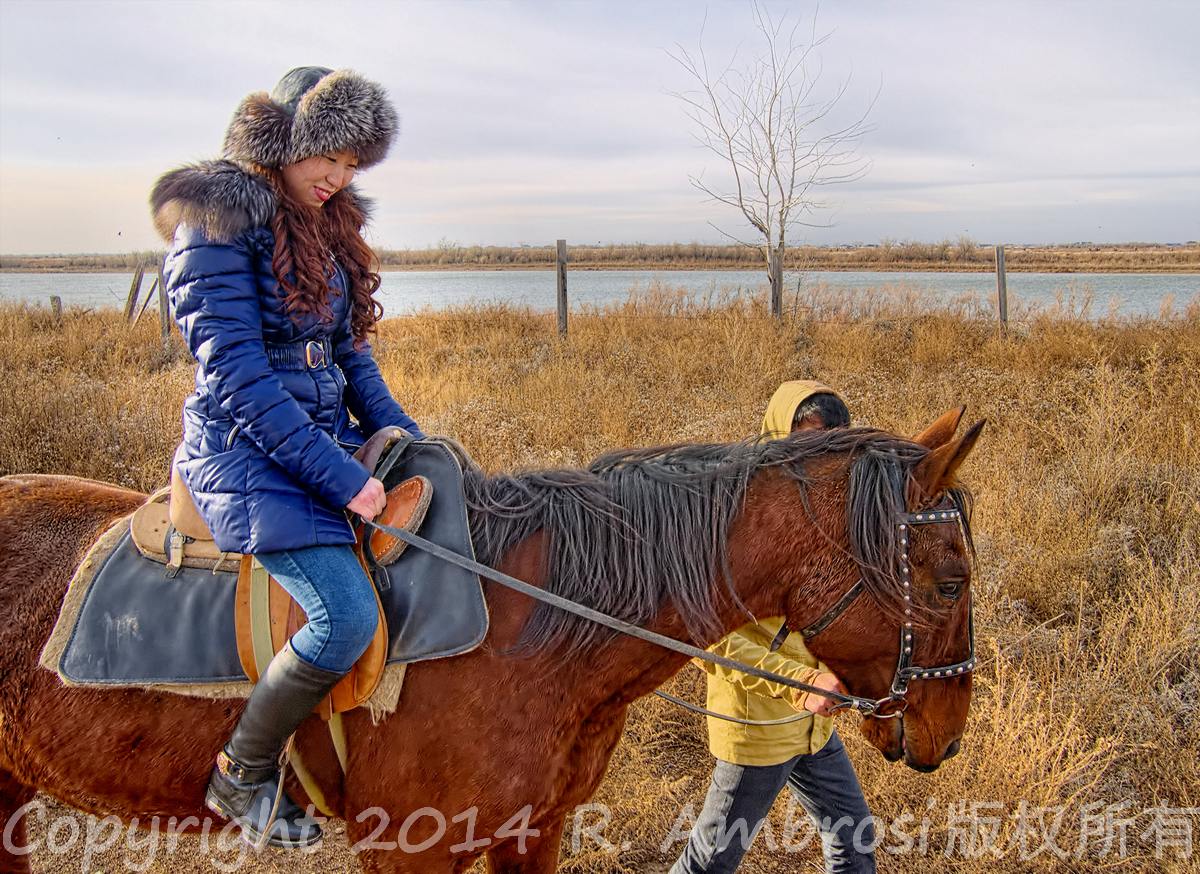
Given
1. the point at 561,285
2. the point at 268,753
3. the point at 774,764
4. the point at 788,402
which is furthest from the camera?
the point at 561,285

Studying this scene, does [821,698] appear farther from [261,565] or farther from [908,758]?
[261,565]

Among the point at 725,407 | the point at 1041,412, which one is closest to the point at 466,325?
the point at 725,407

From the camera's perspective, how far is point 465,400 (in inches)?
320

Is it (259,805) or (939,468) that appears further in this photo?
(259,805)

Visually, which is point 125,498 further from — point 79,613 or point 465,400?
point 465,400

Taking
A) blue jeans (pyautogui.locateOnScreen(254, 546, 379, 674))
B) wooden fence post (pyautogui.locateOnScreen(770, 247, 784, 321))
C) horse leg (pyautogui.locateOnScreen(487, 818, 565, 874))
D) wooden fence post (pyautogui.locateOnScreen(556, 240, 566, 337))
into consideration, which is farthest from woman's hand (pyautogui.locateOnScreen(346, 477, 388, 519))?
wooden fence post (pyautogui.locateOnScreen(770, 247, 784, 321))

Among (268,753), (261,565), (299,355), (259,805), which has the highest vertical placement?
(299,355)

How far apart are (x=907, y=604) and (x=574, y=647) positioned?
2.73 ft

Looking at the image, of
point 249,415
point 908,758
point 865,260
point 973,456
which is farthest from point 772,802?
point 865,260

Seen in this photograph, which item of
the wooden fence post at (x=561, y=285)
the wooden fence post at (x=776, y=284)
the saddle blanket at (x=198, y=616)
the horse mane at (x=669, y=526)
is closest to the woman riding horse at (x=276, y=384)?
the saddle blanket at (x=198, y=616)

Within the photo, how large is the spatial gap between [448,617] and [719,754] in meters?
1.14

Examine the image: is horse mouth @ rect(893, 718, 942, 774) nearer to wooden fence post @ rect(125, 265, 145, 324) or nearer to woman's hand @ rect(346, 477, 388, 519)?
woman's hand @ rect(346, 477, 388, 519)

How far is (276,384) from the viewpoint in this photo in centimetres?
191

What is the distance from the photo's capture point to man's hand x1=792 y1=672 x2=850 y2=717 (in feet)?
6.86
